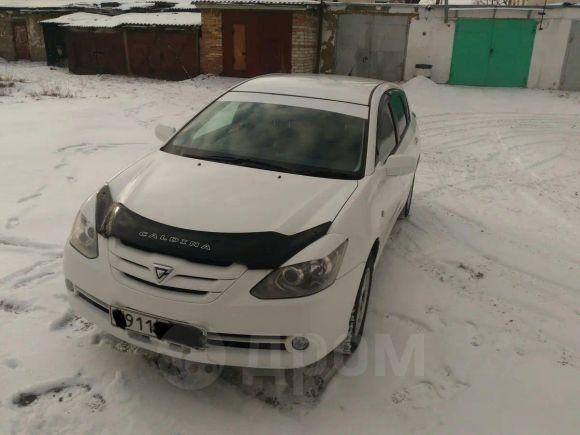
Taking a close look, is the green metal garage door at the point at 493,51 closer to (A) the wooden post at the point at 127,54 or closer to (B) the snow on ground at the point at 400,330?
(B) the snow on ground at the point at 400,330

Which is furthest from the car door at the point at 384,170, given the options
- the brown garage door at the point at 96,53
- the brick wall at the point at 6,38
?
the brick wall at the point at 6,38

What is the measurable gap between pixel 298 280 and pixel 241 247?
321mm

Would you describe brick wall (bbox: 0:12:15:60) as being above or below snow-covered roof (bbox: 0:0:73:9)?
below

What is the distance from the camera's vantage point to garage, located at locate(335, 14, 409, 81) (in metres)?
16.1

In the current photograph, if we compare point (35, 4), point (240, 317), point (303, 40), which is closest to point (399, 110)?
point (240, 317)

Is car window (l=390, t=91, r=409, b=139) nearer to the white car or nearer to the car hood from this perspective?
the white car

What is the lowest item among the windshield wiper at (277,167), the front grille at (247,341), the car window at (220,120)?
the front grille at (247,341)

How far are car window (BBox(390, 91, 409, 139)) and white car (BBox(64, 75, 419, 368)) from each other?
40.5 inches

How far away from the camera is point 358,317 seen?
113 inches

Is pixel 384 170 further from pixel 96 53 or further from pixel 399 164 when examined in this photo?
pixel 96 53

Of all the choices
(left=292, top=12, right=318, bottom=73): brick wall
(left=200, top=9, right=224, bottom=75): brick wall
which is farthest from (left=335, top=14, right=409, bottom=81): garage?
(left=200, top=9, right=224, bottom=75): brick wall

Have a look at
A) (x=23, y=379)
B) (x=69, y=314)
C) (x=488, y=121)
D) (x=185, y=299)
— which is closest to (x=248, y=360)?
(x=185, y=299)

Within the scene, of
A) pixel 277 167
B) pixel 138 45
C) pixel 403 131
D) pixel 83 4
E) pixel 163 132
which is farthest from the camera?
pixel 83 4

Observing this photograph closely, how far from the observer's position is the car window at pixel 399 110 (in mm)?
4270
